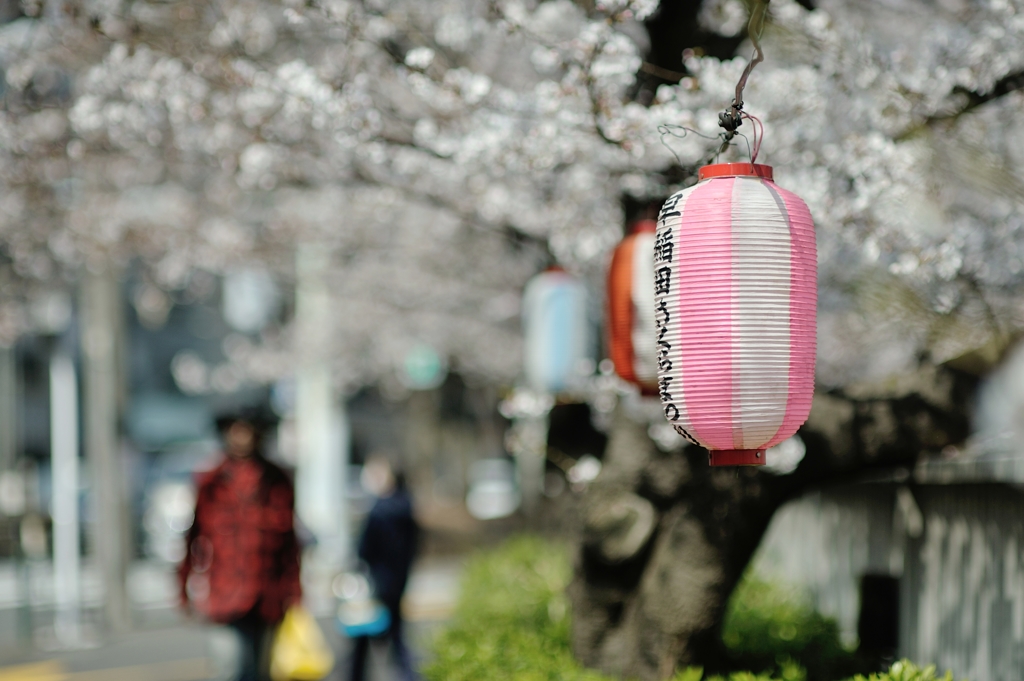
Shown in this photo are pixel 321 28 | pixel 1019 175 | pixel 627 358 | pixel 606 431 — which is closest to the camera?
pixel 627 358

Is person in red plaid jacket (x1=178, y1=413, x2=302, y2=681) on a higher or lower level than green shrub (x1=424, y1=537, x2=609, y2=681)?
higher

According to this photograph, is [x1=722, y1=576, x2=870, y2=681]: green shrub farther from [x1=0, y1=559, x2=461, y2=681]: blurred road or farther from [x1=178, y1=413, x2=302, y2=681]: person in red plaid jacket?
[x1=178, y1=413, x2=302, y2=681]: person in red plaid jacket

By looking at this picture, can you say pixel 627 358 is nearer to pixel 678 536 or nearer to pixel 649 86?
pixel 678 536

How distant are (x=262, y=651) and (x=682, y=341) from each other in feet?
11.5

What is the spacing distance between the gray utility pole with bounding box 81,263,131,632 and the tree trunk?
813 cm

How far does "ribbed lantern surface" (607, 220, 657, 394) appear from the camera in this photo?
4.86 m

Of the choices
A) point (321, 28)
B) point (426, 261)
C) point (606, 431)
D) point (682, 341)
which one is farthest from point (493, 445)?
point (682, 341)

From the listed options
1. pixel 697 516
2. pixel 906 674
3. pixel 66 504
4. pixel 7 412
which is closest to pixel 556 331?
pixel 697 516

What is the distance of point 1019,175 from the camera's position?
5.47 m

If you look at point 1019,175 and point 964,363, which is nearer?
point 964,363

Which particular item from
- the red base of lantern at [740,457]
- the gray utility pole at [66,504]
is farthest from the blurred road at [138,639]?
the red base of lantern at [740,457]

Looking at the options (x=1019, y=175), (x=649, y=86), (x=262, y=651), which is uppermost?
(x=649, y=86)

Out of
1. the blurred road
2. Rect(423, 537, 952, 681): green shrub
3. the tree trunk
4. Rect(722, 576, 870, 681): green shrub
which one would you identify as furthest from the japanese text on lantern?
the blurred road

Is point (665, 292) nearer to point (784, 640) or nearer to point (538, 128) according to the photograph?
point (538, 128)
